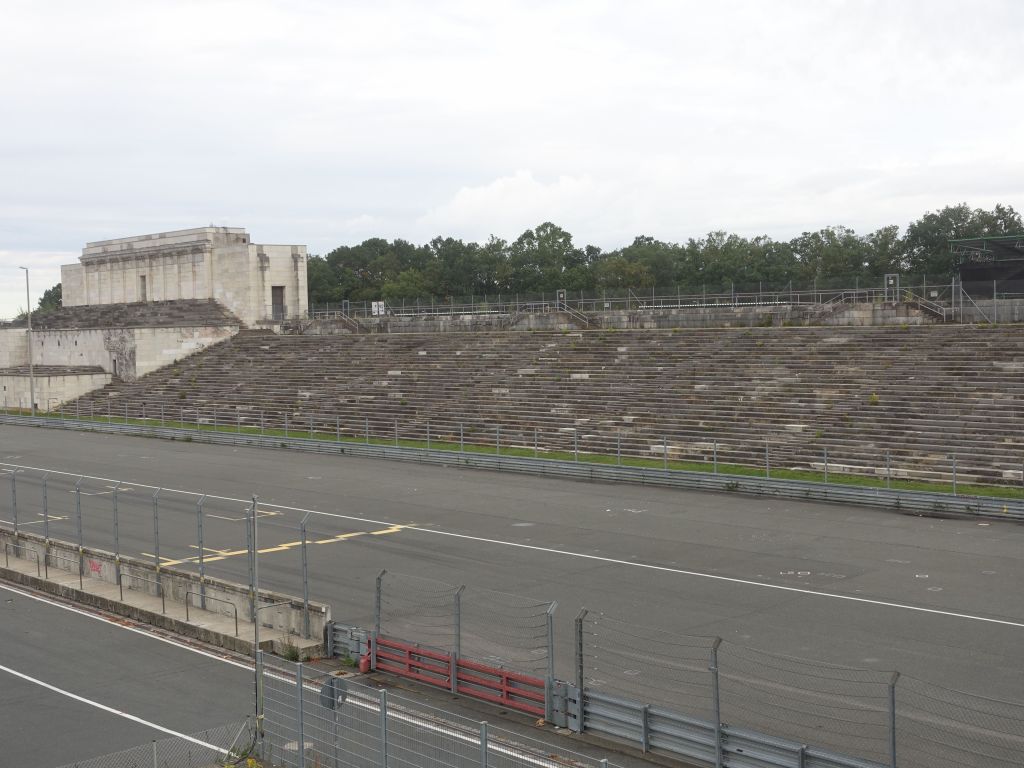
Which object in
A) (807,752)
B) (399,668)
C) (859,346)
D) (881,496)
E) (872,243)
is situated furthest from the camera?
(872,243)

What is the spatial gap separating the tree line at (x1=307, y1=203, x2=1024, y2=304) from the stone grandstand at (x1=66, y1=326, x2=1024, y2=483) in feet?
69.3

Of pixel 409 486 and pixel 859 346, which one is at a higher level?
pixel 859 346

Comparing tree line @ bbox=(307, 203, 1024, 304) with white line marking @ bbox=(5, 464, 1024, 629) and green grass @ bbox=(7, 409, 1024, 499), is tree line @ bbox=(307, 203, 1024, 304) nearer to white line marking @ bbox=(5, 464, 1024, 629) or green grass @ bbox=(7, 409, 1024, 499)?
green grass @ bbox=(7, 409, 1024, 499)

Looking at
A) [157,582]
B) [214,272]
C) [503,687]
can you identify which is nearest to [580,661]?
[503,687]

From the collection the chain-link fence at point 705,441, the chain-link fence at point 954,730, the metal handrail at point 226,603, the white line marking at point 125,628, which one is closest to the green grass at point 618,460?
the chain-link fence at point 705,441

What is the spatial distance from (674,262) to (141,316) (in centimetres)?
4630

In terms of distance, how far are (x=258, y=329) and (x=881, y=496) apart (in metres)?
53.3

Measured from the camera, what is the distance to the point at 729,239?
109 metres

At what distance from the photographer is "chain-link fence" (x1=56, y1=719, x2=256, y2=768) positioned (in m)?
13.3

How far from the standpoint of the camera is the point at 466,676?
15.9m

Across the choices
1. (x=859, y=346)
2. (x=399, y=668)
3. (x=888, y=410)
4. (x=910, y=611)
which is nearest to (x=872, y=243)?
(x=859, y=346)

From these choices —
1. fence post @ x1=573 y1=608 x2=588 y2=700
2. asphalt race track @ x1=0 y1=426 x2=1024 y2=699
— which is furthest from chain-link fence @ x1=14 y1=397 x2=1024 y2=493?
fence post @ x1=573 y1=608 x2=588 y2=700

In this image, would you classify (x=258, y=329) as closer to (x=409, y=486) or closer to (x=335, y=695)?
(x=409, y=486)

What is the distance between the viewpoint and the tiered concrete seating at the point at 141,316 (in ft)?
250
